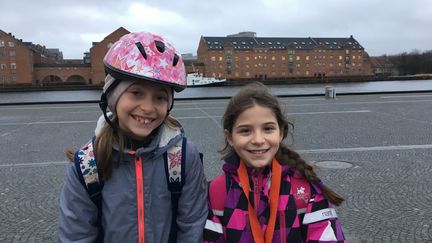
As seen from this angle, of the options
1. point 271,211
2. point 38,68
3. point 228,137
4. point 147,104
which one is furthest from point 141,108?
point 38,68

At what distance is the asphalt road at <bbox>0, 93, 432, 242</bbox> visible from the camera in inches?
168

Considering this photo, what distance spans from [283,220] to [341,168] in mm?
5076

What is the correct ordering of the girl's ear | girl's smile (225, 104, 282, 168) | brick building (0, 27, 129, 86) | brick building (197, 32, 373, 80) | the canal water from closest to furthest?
girl's smile (225, 104, 282, 168)
the girl's ear
the canal water
brick building (0, 27, 129, 86)
brick building (197, 32, 373, 80)

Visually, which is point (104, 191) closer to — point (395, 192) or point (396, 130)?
point (395, 192)

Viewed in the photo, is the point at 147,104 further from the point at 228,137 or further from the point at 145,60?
the point at 228,137

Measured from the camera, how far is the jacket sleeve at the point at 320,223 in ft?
6.43

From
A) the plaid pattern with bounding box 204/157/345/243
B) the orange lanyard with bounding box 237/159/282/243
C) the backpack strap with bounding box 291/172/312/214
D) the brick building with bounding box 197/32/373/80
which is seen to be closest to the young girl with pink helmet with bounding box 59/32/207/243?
the plaid pattern with bounding box 204/157/345/243

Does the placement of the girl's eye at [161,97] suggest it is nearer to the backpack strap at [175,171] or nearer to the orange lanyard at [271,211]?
the backpack strap at [175,171]

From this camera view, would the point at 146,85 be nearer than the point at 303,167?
Yes

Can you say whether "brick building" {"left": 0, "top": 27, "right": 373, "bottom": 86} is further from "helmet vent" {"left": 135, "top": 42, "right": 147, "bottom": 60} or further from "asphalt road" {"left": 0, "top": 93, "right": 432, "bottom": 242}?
Answer: "helmet vent" {"left": 135, "top": 42, "right": 147, "bottom": 60}

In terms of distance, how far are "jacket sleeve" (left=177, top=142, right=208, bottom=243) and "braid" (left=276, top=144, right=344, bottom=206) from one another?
17.8 inches

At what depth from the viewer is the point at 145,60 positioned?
5.96 ft

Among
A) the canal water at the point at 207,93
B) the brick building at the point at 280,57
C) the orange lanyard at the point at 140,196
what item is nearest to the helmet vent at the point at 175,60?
the orange lanyard at the point at 140,196

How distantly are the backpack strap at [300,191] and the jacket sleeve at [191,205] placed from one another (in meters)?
0.45
